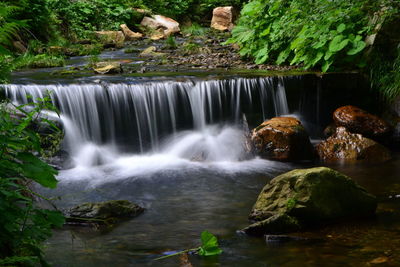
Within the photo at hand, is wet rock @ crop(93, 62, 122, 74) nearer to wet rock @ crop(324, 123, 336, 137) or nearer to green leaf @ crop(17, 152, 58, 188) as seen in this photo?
wet rock @ crop(324, 123, 336, 137)

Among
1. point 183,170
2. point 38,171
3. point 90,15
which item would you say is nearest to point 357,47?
point 183,170

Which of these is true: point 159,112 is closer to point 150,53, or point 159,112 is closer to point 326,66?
point 326,66

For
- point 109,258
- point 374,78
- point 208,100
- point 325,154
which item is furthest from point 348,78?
point 109,258

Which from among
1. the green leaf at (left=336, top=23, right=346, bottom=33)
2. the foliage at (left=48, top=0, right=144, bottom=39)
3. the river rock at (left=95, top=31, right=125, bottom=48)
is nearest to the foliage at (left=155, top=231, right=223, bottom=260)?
the green leaf at (left=336, top=23, right=346, bottom=33)

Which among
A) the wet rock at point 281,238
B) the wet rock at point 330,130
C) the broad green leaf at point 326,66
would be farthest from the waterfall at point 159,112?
the wet rock at point 281,238

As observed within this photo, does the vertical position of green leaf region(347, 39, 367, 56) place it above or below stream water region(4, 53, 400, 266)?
above

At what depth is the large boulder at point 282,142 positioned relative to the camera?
8.31 meters

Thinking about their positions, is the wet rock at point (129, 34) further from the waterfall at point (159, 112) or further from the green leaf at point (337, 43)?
the green leaf at point (337, 43)

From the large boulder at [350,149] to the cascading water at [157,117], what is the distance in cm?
153

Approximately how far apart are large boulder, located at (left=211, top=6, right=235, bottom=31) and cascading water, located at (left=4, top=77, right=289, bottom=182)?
1367 cm

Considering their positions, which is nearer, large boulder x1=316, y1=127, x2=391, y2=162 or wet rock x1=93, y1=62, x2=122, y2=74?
large boulder x1=316, y1=127, x2=391, y2=162

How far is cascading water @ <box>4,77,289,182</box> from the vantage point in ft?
27.5

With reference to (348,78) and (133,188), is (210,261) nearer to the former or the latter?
(133,188)

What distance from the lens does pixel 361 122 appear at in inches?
358
